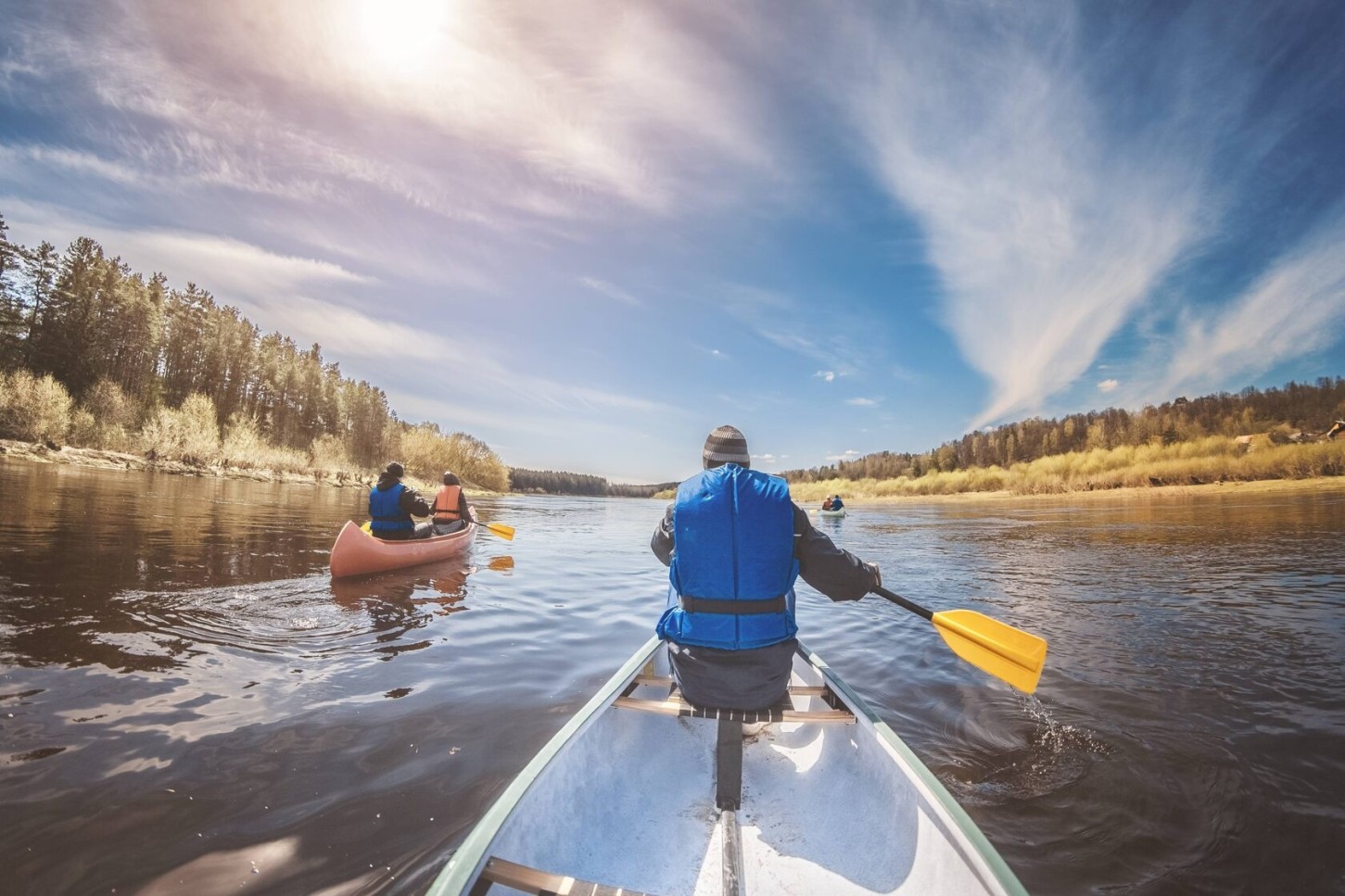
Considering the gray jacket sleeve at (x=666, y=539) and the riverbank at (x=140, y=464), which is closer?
the gray jacket sleeve at (x=666, y=539)

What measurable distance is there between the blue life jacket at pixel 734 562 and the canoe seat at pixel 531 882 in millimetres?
1330

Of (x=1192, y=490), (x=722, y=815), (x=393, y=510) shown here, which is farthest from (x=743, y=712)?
(x=1192, y=490)

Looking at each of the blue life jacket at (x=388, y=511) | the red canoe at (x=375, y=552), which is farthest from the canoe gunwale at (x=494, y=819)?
the blue life jacket at (x=388, y=511)

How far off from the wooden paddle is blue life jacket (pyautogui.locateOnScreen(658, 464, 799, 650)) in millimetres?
1009

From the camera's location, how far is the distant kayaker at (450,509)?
43.1 ft

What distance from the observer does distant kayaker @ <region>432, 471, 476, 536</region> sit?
1313 cm

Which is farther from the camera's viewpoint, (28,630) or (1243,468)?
(1243,468)

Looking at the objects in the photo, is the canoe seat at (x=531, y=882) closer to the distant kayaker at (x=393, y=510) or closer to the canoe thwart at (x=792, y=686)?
the canoe thwart at (x=792, y=686)

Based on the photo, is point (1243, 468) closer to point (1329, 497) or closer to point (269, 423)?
point (1329, 497)

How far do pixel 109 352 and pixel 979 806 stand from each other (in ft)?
231

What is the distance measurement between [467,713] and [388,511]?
7.22 m

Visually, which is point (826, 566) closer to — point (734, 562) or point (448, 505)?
point (734, 562)

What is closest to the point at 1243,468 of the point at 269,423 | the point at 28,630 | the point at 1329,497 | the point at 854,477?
the point at 1329,497

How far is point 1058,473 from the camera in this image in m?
53.2
